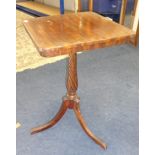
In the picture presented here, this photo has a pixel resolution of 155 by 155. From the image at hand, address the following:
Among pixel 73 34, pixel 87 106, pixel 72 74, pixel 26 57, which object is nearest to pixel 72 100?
pixel 72 74

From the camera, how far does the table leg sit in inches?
51.4

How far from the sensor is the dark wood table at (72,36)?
95 cm

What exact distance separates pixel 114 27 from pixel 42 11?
105 inches

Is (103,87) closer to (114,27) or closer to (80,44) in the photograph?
(114,27)

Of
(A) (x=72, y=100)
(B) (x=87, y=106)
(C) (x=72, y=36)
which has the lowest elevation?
(B) (x=87, y=106)

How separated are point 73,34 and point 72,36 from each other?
1.2 inches

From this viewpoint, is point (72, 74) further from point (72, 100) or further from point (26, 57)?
point (26, 57)

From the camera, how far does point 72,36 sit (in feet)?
3.37

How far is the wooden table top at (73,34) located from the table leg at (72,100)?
Result: 0.19m

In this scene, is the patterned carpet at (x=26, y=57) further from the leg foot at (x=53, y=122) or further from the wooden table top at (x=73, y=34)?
the wooden table top at (x=73, y=34)

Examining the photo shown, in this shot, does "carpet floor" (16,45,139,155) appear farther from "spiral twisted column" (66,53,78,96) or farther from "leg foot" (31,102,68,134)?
"spiral twisted column" (66,53,78,96)

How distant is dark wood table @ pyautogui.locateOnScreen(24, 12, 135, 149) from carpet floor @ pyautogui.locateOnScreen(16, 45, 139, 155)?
79mm

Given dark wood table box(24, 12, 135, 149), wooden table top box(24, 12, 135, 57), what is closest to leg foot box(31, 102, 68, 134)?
dark wood table box(24, 12, 135, 149)
